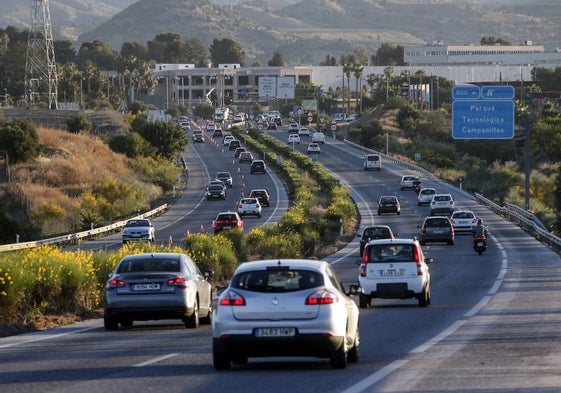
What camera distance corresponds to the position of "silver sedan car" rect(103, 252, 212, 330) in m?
22.2

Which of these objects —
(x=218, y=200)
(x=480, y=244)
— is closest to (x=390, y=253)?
(x=480, y=244)

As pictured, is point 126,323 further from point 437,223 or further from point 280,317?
point 437,223

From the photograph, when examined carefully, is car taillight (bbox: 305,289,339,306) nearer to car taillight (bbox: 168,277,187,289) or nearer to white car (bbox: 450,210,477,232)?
car taillight (bbox: 168,277,187,289)

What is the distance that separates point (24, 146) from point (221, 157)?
38.5 metres

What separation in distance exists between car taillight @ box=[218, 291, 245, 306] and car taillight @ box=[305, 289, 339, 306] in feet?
2.58

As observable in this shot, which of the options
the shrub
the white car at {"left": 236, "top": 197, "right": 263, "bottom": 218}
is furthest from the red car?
the shrub

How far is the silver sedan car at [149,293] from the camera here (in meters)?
22.2

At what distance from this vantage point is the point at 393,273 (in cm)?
2880

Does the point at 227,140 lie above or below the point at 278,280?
below

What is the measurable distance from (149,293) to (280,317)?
690 centimetres

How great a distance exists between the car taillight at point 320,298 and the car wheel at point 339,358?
0.58m

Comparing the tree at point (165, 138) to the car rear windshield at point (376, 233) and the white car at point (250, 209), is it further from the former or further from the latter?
the car rear windshield at point (376, 233)

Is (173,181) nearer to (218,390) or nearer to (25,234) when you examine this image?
(25,234)

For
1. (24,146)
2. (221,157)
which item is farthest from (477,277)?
(221,157)
